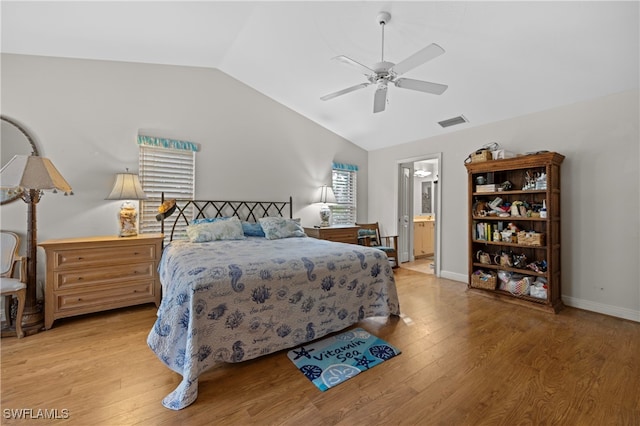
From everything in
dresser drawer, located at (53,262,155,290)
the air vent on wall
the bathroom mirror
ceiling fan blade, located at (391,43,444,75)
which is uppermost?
the air vent on wall

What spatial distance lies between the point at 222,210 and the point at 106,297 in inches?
68.9

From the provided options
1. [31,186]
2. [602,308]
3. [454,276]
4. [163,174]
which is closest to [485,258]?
[454,276]

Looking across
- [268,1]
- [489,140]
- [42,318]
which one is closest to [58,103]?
[42,318]

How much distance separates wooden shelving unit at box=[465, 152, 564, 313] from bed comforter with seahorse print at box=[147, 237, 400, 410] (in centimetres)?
185

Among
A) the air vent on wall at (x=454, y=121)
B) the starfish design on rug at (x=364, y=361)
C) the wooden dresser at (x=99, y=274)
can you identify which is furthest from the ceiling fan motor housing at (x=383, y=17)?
the wooden dresser at (x=99, y=274)

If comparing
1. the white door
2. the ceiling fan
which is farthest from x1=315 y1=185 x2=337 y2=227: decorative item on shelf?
the ceiling fan

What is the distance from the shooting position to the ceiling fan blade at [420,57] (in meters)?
2.00

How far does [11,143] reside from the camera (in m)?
2.87

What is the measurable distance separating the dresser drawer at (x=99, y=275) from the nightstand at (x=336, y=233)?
2.36m

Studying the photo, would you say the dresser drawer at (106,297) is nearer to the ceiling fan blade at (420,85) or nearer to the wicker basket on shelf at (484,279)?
the ceiling fan blade at (420,85)

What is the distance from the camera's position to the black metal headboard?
382cm

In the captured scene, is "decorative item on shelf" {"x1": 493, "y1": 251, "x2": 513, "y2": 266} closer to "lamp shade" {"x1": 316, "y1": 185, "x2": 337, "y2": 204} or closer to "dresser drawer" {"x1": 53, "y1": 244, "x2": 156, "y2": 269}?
"lamp shade" {"x1": 316, "y1": 185, "x2": 337, "y2": 204}

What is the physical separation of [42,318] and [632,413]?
4.71 metres

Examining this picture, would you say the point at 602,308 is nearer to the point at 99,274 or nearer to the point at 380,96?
the point at 380,96
